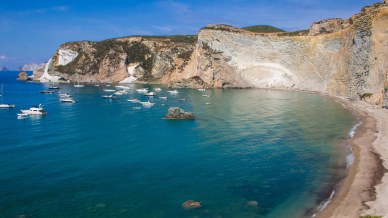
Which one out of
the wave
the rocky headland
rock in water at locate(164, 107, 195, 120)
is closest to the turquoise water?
the wave

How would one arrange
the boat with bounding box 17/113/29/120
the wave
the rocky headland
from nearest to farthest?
the wave < the rocky headland < the boat with bounding box 17/113/29/120

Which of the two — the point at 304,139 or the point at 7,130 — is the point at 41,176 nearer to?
the point at 7,130

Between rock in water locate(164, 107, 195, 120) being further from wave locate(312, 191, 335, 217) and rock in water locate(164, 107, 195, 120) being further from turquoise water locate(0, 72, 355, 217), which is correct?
wave locate(312, 191, 335, 217)

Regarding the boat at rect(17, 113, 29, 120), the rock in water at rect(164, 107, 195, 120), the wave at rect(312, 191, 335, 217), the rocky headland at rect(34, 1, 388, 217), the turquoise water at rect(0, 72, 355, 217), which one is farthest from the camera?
the boat at rect(17, 113, 29, 120)

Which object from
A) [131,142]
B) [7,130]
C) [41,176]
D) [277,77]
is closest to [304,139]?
[131,142]

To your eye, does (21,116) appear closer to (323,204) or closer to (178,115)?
(178,115)
